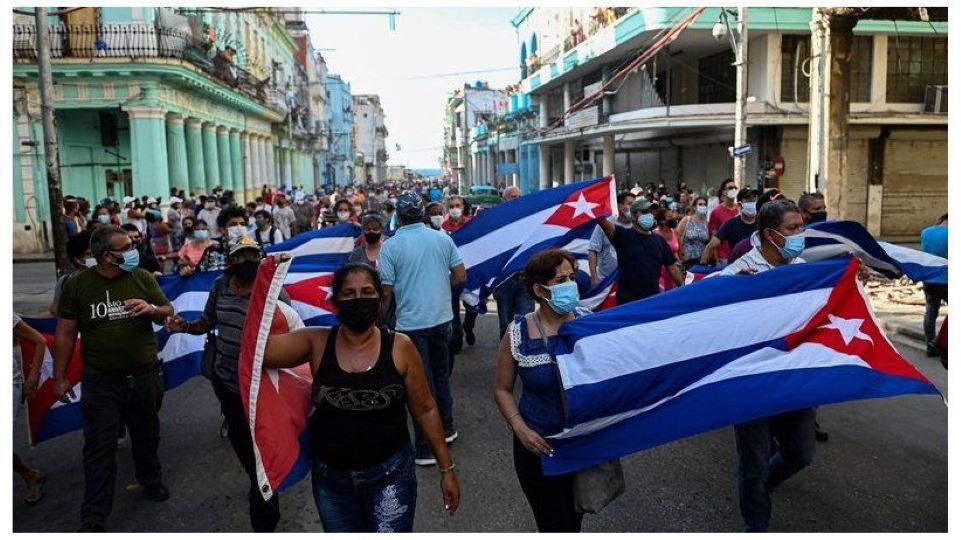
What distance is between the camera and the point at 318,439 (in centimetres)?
309

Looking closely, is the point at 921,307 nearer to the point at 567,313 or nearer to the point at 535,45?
the point at 567,313

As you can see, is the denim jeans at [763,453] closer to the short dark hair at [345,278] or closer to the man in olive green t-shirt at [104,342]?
the short dark hair at [345,278]

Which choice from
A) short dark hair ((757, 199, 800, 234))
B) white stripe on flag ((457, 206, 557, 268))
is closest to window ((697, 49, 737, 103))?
white stripe on flag ((457, 206, 557, 268))

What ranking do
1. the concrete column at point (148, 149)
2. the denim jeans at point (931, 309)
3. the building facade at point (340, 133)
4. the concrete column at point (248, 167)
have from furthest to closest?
1. the building facade at point (340, 133)
2. the concrete column at point (248, 167)
3. the concrete column at point (148, 149)
4. the denim jeans at point (931, 309)

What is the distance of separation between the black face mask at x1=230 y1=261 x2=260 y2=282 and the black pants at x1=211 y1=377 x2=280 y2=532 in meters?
0.61

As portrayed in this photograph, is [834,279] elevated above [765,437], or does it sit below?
above

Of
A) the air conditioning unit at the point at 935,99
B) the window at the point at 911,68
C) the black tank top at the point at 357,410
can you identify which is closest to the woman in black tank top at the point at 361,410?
the black tank top at the point at 357,410

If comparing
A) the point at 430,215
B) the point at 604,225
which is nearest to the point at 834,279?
the point at 604,225

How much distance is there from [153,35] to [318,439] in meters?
21.5

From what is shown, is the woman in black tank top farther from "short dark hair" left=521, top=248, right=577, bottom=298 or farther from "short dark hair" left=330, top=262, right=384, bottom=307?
"short dark hair" left=521, top=248, right=577, bottom=298

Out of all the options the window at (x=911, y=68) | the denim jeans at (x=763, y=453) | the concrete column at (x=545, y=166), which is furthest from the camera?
the concrete column at (x=545, y=166)

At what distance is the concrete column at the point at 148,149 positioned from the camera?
69.2 ft

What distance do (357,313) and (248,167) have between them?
117ft

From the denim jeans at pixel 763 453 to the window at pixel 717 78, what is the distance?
2143 cm
